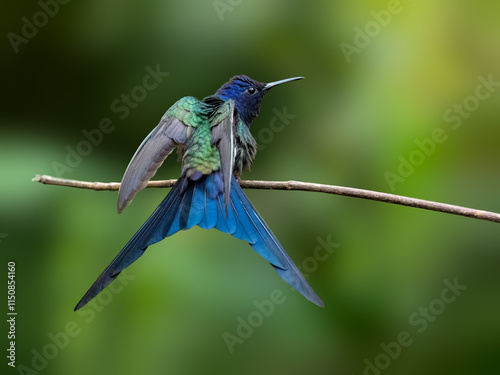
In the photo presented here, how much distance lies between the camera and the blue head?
182 cm

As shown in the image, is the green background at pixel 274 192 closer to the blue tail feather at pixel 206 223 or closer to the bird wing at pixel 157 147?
the bird wing at pixel 157 147

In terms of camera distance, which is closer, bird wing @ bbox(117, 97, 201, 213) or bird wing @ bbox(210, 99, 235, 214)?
bird wing @ bbox(117, 97, 201, 213)

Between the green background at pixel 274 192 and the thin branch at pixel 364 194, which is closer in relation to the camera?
the thin branch at pixel 364 194

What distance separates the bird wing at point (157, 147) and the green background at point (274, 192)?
57cm

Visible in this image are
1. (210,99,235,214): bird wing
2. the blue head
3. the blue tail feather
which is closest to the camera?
the blue tail feather

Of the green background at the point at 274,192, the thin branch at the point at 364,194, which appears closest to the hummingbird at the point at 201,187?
the thin branch at the point at 364,194

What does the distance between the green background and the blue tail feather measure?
707 mm

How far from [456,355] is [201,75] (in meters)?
1.47

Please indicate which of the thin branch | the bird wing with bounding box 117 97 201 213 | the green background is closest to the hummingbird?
the bird wing with bounding box 117 97 201 213

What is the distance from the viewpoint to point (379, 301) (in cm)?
201

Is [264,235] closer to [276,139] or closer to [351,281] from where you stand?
[351,281]

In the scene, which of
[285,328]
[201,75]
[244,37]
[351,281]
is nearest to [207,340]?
[285,328]

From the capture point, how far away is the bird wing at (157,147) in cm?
124

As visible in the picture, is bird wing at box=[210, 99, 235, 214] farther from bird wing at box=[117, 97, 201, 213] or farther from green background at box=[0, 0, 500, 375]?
green background at box=[0, 0, 500, 375]
